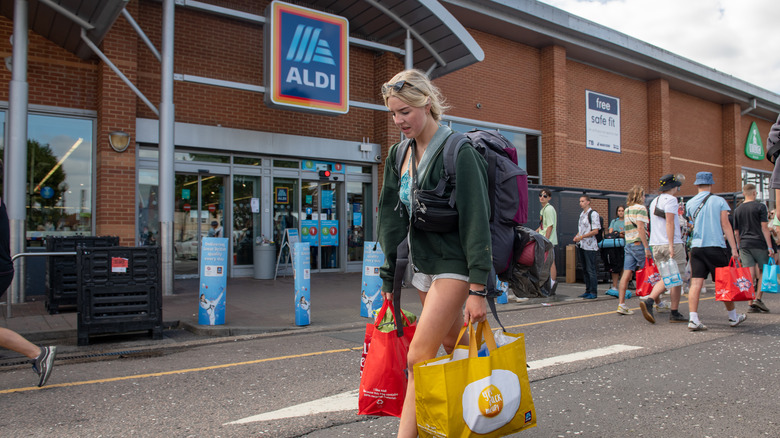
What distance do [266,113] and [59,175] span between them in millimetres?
4665

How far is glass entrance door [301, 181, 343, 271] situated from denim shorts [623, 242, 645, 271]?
827 centimetres

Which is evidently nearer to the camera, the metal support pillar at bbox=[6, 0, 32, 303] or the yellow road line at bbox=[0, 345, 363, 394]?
the yellow road line at bbox=[0, 345, 363, 394]

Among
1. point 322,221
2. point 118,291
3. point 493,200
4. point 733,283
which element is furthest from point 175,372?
point 322,221

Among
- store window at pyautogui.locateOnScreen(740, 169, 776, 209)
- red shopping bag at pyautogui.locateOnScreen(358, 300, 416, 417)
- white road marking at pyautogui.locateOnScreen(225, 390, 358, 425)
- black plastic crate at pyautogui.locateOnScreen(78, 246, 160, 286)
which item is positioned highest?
store window at pyautogui.locateOnScreen(740, 169, 776, 209)

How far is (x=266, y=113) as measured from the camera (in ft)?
45.3

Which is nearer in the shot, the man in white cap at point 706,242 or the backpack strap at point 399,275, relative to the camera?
the backpack strap at point 399,275

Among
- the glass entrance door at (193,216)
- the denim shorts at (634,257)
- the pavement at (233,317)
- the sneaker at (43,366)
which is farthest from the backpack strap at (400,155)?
the glass entrance door at (193,216)

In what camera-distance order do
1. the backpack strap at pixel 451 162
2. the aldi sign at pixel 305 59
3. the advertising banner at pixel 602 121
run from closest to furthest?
the backpack strap at pixel 451 162 → the aldi sign at pixel 305 59 → the advertising banner at pixel 602 121

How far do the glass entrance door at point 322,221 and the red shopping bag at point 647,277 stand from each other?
8.69 meters

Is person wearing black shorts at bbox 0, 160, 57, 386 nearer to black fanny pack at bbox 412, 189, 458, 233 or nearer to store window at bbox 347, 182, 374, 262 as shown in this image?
black fanny pack at bbox 412, 189, 458, 233

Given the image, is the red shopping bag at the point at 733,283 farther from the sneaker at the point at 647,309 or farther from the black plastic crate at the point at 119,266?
the black plastic crate at the point at 119,266

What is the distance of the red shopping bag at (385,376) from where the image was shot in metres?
2.77

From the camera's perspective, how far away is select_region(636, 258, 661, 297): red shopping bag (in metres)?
7.48

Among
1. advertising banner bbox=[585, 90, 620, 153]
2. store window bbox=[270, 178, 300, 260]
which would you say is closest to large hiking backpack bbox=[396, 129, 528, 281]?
store window bbox=[270, 178, 300, 260]
